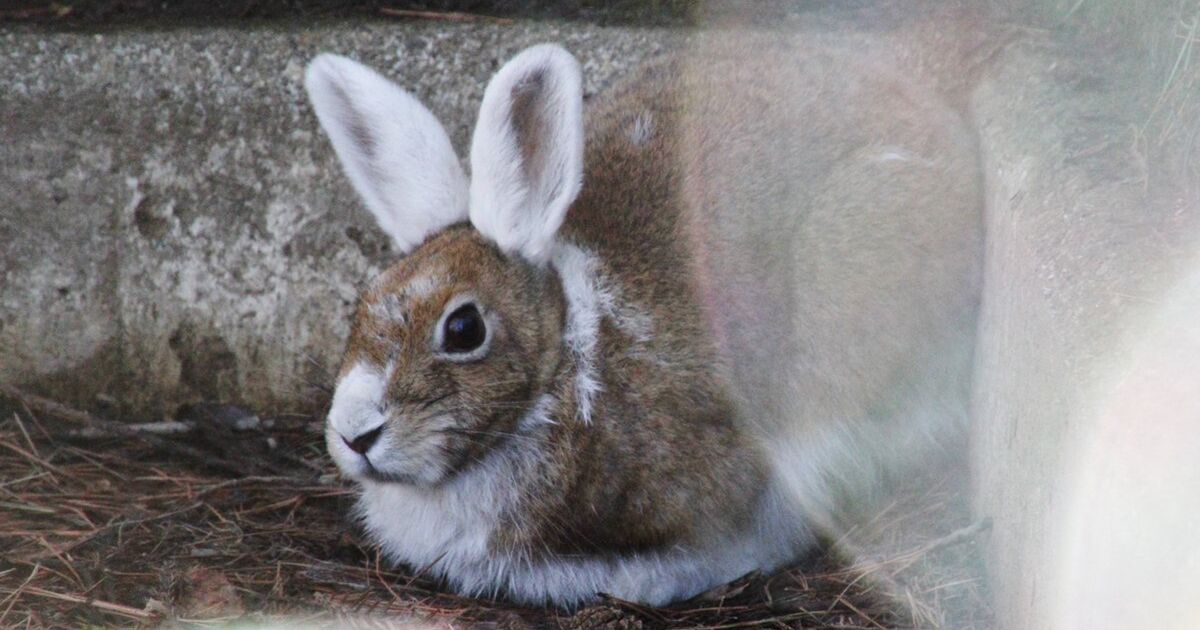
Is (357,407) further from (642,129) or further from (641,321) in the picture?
(642,129)

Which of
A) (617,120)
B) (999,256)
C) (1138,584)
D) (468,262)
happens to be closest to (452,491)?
(468,262)

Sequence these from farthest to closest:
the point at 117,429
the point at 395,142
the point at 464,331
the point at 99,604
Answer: the point at 117,429
the point at 395,142
the point at 99,604
the point at 464,331

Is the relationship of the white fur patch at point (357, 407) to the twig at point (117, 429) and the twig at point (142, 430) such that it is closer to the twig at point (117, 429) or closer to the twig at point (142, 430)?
the twig at point (117, 429)

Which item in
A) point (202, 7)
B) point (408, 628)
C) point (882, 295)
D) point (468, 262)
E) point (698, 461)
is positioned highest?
point (202, 7)

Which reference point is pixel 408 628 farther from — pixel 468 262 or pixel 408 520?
pixel 468 262

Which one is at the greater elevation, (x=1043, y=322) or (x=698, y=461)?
(x=1043, y=322)

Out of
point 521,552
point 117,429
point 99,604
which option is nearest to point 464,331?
point 521,552

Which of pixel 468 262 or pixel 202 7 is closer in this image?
pixel 468 262
